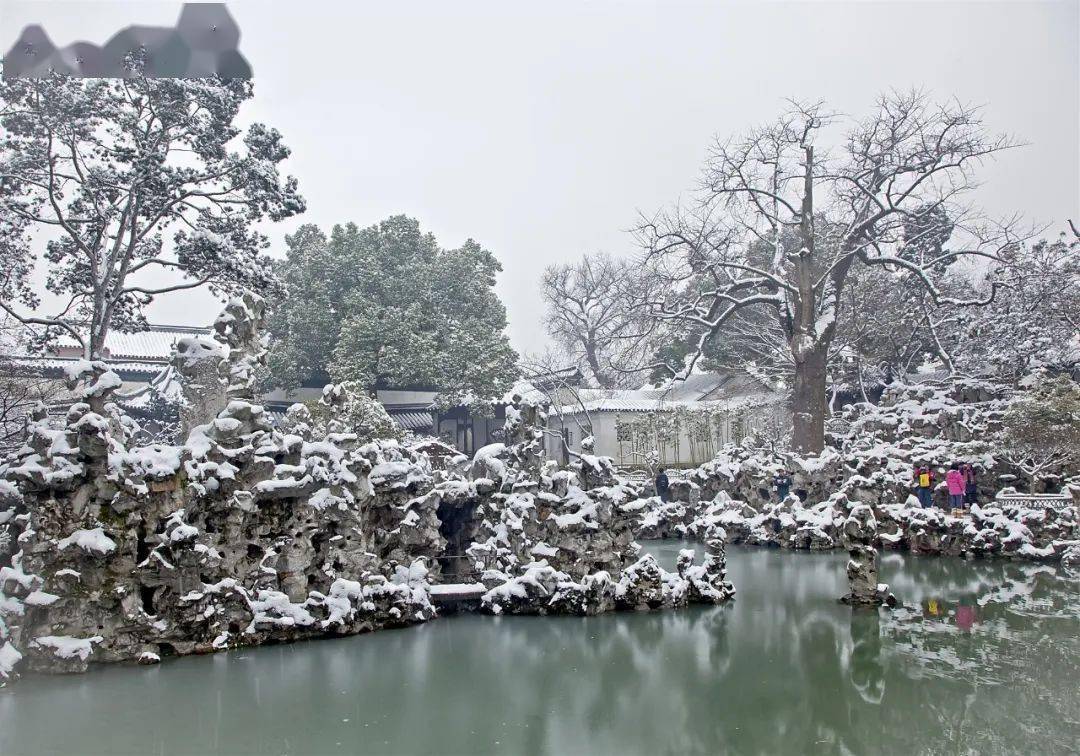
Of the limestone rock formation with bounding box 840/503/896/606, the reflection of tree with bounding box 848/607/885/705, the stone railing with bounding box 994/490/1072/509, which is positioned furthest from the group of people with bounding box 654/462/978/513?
the reflection of tree with bounding box 848/607/885/705

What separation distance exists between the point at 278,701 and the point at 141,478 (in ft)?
8.78

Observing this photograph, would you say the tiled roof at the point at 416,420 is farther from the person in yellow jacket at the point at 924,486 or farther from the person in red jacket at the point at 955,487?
the person in red jacket at the point at 955,487

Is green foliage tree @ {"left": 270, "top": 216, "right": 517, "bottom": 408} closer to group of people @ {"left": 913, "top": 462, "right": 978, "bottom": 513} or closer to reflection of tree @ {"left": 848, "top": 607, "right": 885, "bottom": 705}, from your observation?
group of people @ {"left": 913, "top": 462, "right": 978, "bottom": 513}

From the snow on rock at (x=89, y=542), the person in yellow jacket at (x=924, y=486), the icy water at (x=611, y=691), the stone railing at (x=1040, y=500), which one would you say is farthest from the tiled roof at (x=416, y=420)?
the snow on rock at (x=89, y=542)

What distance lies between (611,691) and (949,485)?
1136 centimetres

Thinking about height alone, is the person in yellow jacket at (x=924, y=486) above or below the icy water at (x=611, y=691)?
above

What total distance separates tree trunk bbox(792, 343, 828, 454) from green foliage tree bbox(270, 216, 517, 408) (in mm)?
9326

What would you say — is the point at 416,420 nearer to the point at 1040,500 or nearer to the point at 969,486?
the point at 969,486

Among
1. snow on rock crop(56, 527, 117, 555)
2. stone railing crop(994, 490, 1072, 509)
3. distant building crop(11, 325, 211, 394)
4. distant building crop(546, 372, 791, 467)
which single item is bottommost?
stone railing crop(994, 490, 1072, 509)

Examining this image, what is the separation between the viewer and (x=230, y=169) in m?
12.8

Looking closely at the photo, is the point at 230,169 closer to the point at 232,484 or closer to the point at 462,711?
the point at 232,484

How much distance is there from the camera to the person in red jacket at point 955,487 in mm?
15078

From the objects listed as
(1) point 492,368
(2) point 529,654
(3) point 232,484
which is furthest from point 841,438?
(3) point 232,484

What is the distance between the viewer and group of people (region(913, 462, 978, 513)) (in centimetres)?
1539
